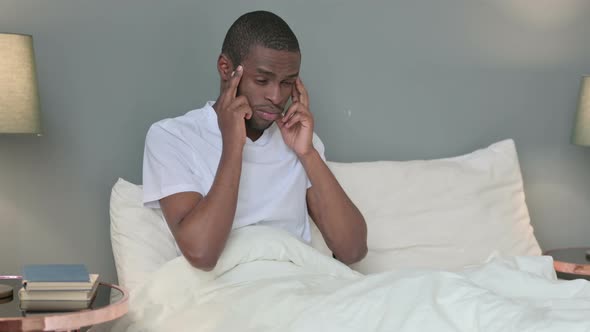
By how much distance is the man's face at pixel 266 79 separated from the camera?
2.28m

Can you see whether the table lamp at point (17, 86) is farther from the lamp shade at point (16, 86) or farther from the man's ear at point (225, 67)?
the man's ear at point (225, 67)

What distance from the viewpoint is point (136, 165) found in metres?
2.71

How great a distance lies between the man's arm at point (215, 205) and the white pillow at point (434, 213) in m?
0.46

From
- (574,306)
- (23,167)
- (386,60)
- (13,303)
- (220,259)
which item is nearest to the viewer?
(574,306)

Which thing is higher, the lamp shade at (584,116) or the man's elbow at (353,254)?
the lamp shade at (584,116)

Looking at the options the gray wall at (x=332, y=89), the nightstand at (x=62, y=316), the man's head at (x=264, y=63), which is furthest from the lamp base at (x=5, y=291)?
the man's head at (x=264, y=63)

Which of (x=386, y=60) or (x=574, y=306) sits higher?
(x=386, y=60)

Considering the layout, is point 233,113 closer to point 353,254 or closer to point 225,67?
point 225,67

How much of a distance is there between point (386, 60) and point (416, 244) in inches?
25.8

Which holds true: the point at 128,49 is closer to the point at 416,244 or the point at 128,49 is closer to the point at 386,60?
the point at 386,60

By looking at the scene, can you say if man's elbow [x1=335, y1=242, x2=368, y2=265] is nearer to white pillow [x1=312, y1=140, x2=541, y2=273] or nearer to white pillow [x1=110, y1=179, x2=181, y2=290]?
white pillow [x1=312, y1=140, x2=541, y2=273]

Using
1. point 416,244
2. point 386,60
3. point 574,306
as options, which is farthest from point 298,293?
point 386,60

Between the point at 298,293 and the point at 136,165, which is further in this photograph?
the point at 136,165

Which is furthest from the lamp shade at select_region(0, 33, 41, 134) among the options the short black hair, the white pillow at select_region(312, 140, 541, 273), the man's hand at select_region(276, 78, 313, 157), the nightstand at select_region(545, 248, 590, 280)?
the nightstand at select_region(545, 248, 590, 280)
